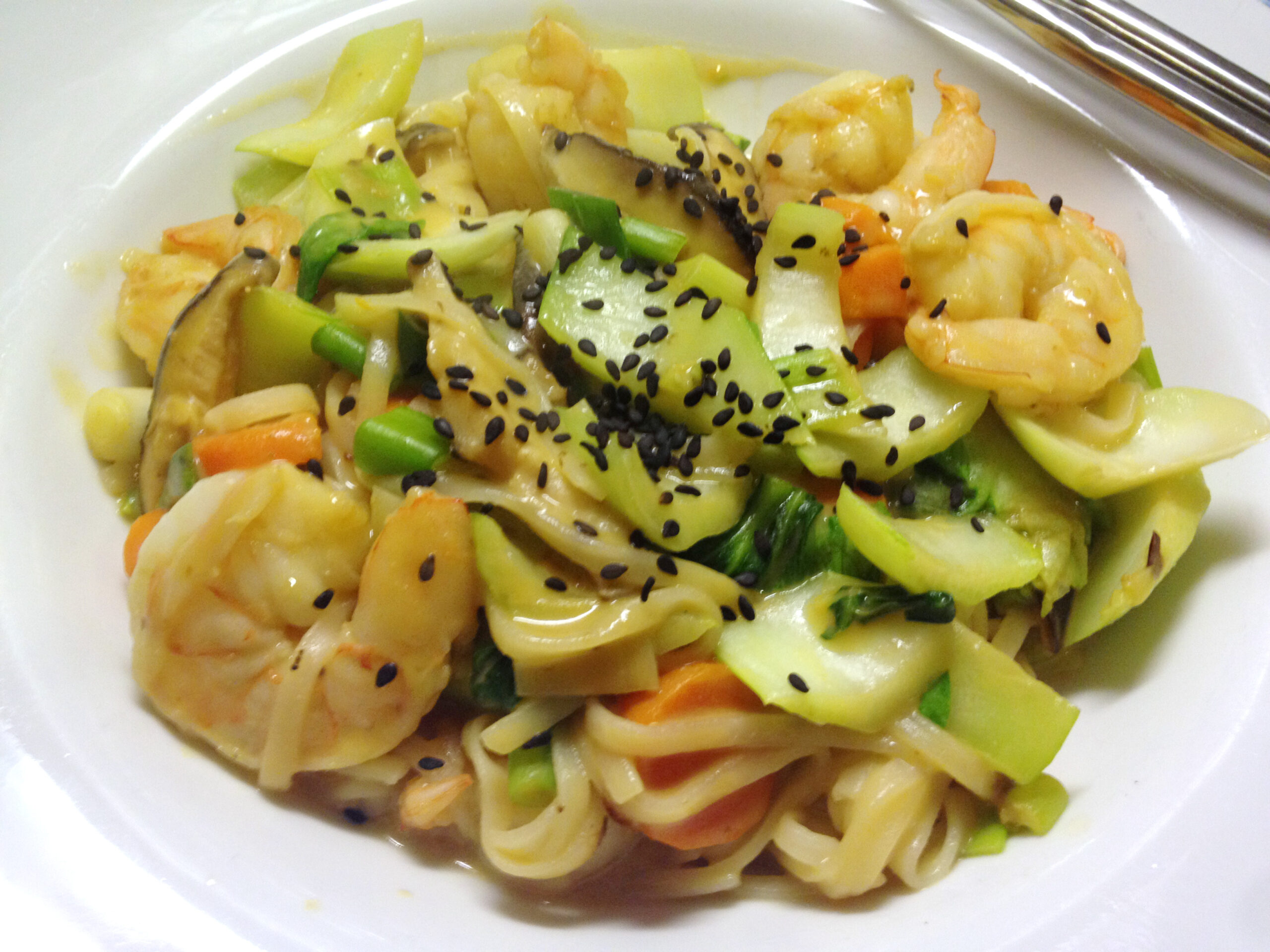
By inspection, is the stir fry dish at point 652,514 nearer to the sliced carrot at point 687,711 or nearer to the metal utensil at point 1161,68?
the sliced carrot at point 687,711

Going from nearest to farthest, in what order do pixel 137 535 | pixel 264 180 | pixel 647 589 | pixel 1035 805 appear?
1. pixel 647 589
2. pixel 1035 805
3. pixel 137 535
4. pixel 264 180

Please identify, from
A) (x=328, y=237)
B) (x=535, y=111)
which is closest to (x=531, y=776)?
(x=328, y=237)

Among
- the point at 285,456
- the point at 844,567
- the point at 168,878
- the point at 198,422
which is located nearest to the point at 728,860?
the point at 844,567

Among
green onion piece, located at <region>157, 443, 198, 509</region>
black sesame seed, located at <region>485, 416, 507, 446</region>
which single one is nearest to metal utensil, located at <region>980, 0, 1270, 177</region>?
black sesame seed, located at <region>485, 416, 507, 446</region>

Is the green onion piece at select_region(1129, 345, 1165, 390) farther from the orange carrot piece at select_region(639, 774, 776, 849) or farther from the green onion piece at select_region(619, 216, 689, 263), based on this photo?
the orange carrot piece at select_region(639, 774, 776, 849)

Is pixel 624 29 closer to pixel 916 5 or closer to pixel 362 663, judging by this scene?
pixel 916 5

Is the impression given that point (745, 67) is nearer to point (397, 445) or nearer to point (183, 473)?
point (397, 445)
